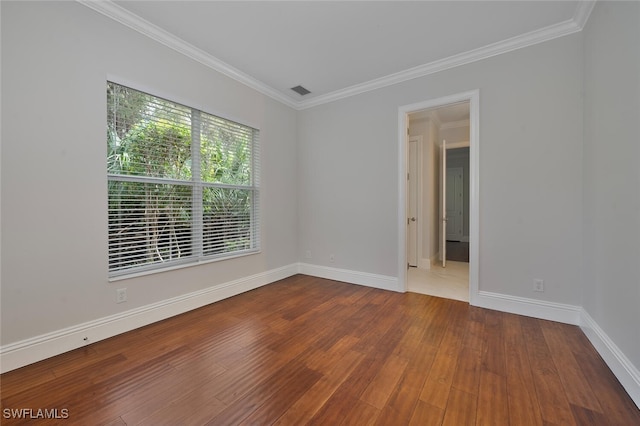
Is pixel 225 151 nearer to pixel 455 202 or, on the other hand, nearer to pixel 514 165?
pixel 514 165

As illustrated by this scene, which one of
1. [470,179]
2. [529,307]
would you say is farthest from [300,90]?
[529,307]

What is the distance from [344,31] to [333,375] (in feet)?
9.83

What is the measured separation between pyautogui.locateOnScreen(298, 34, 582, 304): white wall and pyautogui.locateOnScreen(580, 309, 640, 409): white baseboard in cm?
39

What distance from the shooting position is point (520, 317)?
8.81 ft

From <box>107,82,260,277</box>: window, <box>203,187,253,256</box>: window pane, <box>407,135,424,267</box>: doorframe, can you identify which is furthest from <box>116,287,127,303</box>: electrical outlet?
<box>407,135,424,267</box>: doorframe

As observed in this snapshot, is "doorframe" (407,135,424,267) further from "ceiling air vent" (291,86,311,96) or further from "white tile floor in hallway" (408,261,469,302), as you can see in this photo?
"ceiling air vent" (291,86,311,96)

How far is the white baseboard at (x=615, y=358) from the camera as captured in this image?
1526 millimetres

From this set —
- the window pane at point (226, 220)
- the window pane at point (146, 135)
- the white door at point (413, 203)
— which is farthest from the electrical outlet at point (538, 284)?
the window pane at point (146, 135)

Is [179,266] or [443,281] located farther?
[443,281]

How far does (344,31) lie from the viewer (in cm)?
259

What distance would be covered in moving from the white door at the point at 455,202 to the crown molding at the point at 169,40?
243 inches

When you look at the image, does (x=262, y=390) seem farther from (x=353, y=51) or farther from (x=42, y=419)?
(x=353, y=51)

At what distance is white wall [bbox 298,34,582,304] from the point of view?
253 centimetres

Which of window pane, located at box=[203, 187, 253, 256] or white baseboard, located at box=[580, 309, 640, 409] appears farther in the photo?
window pane, located at box=[203, 187, 253, 256]
